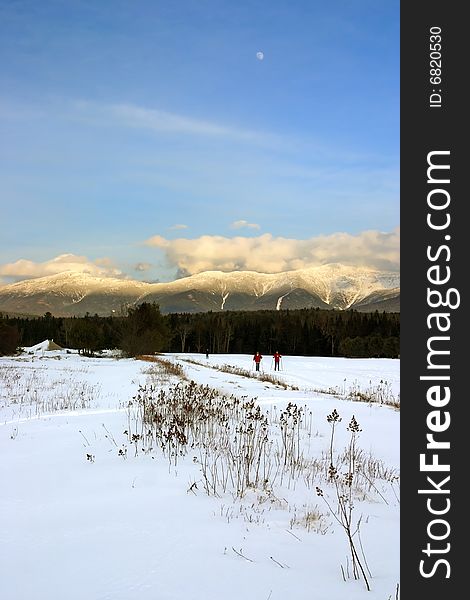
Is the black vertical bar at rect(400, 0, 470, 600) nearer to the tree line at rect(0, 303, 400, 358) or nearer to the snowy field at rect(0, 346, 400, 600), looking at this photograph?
the snowy field at rect(0, 346, 400, 600)

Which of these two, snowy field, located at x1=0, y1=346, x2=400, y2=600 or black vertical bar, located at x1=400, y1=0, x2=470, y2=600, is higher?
black vertical bar, located at x1=400, y1=0, x2=470, y2=600

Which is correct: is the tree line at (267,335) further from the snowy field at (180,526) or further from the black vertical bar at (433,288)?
the black vertical bar at (433,288)

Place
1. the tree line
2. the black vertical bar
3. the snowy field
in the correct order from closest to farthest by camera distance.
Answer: the black vertical bar → the snowy field → the tree line

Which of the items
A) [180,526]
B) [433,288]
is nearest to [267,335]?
[180,526]

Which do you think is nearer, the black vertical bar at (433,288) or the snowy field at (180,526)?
the black vertical bar at (433,288)

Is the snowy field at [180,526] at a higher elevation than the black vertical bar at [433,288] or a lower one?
lower

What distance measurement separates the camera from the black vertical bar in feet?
7.99

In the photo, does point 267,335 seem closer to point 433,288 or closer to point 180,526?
point 180,526

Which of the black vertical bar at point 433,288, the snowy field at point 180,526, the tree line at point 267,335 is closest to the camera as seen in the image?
the black vertical bar at point 433,288

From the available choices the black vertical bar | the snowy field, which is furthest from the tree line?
the black vertical bar

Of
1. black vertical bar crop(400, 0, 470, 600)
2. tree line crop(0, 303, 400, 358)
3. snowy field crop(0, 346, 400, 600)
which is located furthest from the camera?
tree line crop(0, 303, 400, 358)

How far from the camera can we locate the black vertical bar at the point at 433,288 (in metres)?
2.44

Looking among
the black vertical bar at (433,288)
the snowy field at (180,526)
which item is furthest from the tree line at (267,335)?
A: the black vertical bar at (433,288)

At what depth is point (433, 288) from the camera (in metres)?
2.70
